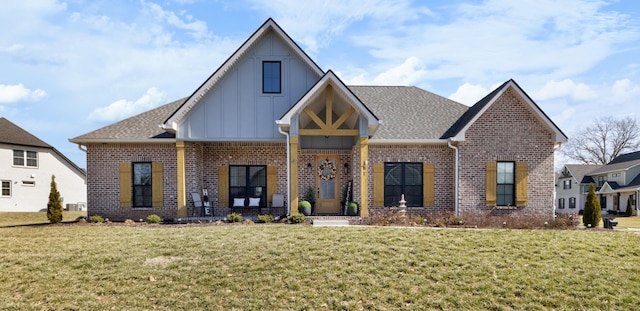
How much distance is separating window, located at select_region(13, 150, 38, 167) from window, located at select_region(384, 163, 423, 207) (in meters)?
27.5

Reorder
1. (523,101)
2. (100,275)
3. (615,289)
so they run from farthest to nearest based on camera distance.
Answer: (523,101)
(100,275)
(615,289)

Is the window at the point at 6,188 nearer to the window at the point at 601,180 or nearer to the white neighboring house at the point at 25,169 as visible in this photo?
the white neighboring house at the point at 25,169

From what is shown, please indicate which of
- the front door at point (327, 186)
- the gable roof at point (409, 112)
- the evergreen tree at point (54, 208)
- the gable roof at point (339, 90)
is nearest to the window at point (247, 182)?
the front door at point (327, 186)

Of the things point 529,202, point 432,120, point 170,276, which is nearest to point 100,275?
point 170,276

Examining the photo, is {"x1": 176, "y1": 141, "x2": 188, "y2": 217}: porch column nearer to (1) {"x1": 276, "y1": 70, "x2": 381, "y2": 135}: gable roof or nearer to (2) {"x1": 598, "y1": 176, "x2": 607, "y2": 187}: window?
(1) {"x1": 276, "y1": 70, "x2": 381, "y2": 135}: gable roof

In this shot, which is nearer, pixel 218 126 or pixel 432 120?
pixel 218 126

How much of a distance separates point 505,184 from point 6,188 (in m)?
31.6

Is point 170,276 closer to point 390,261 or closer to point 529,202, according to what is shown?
point 390,261

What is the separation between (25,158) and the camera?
100 feet

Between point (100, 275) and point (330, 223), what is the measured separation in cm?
686

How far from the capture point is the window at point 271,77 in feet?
51.9

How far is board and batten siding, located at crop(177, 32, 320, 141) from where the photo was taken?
15484 mm

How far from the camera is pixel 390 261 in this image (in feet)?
28.8

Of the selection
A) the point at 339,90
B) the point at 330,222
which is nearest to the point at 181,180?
the point at 330,222
